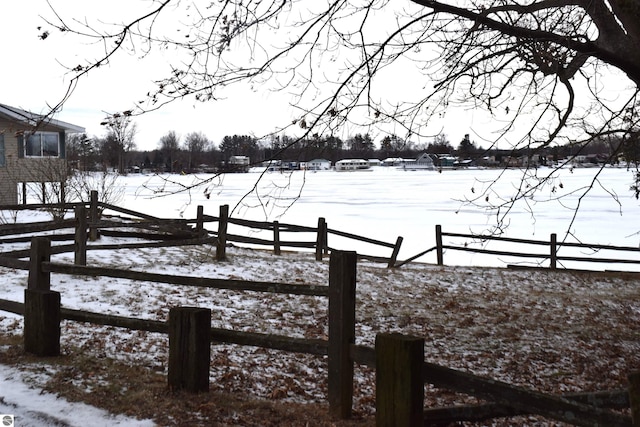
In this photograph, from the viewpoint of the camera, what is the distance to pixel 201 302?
1007 centimetres

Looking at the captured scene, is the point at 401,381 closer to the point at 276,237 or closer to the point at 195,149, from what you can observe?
the point at 276,237

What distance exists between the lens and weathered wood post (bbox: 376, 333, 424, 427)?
3.99m

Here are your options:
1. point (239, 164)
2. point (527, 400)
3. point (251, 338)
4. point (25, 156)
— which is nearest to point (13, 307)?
point (239, 164)

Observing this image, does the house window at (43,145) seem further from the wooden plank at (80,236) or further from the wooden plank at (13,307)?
the wooden plank at (13,307)

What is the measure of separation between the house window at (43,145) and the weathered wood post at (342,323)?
2888 centimetres

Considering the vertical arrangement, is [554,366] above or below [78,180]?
below

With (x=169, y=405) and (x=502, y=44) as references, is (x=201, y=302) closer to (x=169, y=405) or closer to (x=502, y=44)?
(x=169, y=405)

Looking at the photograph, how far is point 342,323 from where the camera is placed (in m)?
5.05

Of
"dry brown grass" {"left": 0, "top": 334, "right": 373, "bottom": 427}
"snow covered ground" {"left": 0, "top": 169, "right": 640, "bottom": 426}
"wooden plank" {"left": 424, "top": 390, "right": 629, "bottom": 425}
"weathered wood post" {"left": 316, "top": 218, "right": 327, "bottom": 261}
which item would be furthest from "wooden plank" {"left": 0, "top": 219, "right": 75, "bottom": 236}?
"wooden plank" {"left": 424, "top": 390, "right": 629, "bottom": 425}

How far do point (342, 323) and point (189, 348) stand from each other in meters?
1.44

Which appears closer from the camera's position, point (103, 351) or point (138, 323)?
point (138, 323)

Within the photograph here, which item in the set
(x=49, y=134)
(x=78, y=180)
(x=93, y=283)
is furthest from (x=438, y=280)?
(x=49, y=134)

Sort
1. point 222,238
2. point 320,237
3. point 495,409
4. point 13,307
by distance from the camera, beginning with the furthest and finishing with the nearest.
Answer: point 320,237
point 222,238
point 13,307
point 495,409

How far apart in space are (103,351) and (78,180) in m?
21.4
